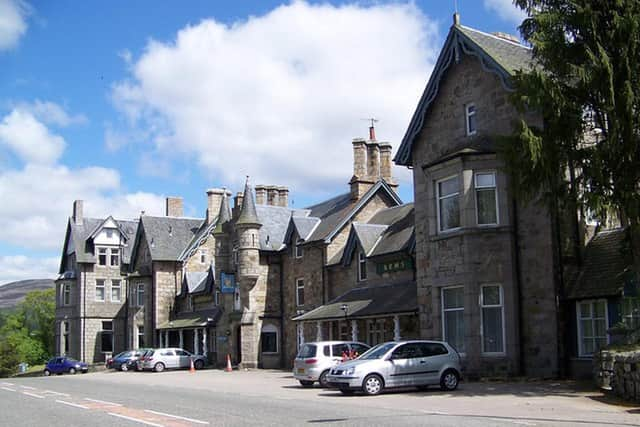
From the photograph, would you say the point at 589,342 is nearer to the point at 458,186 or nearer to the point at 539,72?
the point at 458,186

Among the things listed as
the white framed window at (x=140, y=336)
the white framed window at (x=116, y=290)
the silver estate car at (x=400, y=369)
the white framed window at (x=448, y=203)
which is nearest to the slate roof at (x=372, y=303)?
the white framed window at (x=448, y=203)

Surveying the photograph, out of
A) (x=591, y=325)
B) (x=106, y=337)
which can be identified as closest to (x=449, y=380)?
(x=591, y=325)

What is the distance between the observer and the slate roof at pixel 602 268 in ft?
75.5

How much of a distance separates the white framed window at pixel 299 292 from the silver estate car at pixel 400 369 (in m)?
21.5

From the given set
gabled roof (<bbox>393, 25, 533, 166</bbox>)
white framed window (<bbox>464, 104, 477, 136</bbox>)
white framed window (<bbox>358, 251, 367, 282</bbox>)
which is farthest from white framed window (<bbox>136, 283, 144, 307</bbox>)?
white framed window (<bbox>464, 104, 477, 136</bbox>)

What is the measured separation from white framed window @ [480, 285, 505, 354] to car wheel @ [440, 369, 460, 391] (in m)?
3.28

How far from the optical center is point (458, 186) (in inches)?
1034

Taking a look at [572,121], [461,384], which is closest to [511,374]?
[461,384]

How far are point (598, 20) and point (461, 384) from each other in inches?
447

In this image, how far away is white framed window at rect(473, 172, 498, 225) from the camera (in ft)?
85.0

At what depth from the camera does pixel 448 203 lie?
27.0 metres

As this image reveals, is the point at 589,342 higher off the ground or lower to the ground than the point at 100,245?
lower

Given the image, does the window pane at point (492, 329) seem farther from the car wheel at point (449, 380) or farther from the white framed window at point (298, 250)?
the white framed window at point (298, 250)

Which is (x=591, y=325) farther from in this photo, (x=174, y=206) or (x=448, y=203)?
(x=174, y=206)
